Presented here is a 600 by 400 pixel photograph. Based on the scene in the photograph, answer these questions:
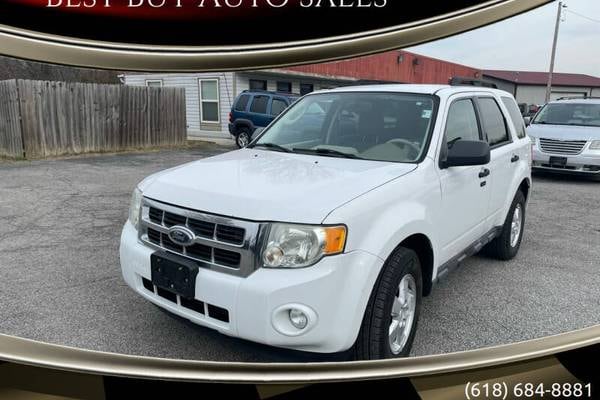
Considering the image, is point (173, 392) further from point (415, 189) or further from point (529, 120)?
point (529, 120)

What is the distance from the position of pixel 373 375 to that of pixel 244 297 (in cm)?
80

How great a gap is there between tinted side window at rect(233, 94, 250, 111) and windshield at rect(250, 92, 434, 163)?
34.5ft

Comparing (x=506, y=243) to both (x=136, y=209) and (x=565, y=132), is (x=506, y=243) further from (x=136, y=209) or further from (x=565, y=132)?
(x=565, y=132)

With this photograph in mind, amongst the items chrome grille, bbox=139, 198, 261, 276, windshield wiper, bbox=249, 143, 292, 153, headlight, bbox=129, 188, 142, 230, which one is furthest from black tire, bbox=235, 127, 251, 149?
chrome grille, bbox=139, 198, 261, 276

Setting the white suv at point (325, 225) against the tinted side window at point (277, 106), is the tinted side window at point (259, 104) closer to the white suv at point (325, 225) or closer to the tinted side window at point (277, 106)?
the tinted side window at point (277, 106)

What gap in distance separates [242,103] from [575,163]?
9219 mm

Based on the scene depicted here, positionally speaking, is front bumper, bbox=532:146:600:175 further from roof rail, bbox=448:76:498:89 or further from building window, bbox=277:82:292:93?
building window, bbox=277:82:292:93

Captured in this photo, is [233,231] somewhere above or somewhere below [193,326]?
above

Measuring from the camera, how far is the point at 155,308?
3.61 meters

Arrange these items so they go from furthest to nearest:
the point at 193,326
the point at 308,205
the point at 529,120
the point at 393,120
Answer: the point at 529,120 < the point at 393,120 < the point at 193,326 < the point at 308,205

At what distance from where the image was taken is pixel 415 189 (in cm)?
292

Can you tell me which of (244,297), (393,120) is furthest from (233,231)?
(393,120)

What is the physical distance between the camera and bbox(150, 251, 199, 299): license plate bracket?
249cm

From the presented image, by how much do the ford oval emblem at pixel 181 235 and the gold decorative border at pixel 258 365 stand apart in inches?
24.8
